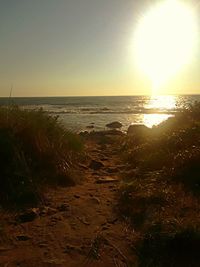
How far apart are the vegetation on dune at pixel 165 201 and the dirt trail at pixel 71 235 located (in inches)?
11.5

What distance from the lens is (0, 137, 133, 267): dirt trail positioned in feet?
17.1

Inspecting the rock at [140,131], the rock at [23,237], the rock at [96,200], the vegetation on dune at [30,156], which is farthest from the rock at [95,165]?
the rock at [23,237]

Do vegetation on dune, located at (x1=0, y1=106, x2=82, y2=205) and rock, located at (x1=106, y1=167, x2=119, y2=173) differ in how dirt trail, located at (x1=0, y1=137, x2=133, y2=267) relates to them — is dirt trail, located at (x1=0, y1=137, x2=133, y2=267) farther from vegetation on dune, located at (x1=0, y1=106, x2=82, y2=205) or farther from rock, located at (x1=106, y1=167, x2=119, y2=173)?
rock, located at (x1=106, y1=167, x2=119, y2=173)

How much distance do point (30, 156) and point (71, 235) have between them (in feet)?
10.9

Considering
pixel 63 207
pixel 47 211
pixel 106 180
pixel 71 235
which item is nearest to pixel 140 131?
pixel 106 180

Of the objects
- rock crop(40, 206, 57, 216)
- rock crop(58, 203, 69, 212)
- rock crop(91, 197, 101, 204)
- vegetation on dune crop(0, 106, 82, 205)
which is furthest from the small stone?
rock crop(40, 206, 57, 216)

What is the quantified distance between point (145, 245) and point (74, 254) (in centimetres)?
101

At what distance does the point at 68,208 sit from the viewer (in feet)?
23.5

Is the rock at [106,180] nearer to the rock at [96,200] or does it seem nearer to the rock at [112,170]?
the rock at [112,170]

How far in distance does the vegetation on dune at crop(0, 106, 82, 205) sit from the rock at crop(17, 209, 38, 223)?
1.60 ft

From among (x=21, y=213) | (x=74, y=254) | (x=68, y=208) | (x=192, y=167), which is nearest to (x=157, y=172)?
(x=192, y=167)

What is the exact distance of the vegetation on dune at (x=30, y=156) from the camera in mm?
7471

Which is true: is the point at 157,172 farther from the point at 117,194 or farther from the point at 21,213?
the point at 21,213

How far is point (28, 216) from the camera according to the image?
659cm
